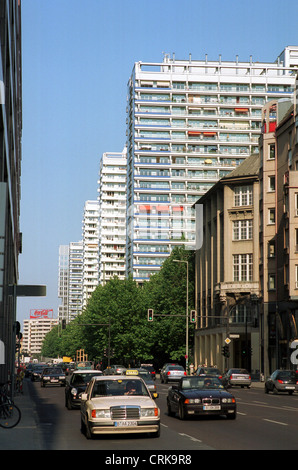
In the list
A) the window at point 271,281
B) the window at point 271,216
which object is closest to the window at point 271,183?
the window at point 271,216

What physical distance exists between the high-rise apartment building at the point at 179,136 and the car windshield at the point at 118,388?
12148cm

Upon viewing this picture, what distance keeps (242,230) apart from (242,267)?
14.1ft

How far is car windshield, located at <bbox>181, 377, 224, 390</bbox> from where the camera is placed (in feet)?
77.2

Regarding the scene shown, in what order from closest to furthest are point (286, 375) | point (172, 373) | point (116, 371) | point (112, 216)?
1. point (286, 375)
2. point (116, 371)
3. point (172, 373)
4. point (112, 216)

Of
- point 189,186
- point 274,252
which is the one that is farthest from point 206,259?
point 189,186

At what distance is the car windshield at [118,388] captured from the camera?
56.6ft

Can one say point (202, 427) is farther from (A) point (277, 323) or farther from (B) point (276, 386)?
(A) point (277, 323)

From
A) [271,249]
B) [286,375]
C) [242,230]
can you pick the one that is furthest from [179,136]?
[286,375]

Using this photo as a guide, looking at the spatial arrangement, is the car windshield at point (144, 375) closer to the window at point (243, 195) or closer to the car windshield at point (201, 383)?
the car windshield at point (201, 383)

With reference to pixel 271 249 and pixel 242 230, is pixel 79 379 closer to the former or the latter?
pixel 271 249

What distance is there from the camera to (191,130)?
461ft

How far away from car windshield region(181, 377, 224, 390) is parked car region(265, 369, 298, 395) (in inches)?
886

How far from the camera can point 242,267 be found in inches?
3430

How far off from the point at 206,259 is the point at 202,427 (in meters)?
76.2
